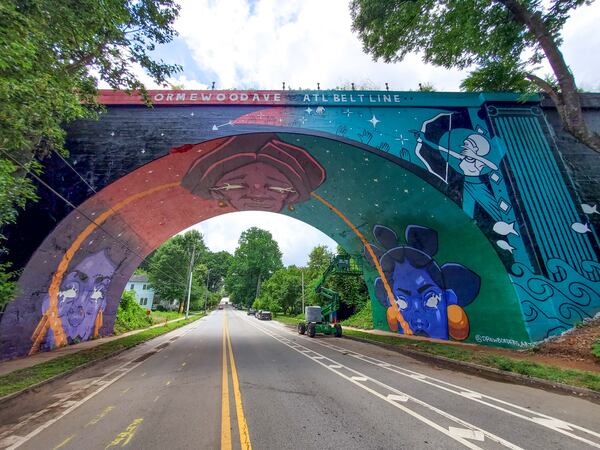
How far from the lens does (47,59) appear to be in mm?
6316

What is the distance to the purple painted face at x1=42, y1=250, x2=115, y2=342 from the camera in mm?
14609

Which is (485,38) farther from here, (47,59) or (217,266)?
(217,266)

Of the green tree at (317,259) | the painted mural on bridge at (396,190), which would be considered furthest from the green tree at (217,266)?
the painted mural on bridge at (396,190)

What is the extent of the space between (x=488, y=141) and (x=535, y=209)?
3.80m

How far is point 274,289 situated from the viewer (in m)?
54.8

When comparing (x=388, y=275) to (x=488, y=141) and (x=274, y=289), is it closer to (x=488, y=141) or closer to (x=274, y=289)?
(x=488, y=141)

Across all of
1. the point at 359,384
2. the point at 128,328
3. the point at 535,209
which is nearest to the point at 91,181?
the point at 359,384

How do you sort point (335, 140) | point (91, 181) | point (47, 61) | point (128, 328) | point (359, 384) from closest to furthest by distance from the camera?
point (47, 61)
point (359, 384)
point (91, 181)
point (335, 140)
point (128, 328)

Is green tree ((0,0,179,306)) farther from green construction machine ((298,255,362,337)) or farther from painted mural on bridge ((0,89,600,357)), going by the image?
green construction machine ((298,255,362,337))

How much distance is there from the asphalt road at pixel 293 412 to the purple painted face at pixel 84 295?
768cm

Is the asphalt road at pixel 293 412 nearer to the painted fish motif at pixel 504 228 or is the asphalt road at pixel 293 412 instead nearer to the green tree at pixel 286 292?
the painted fish motif at pixel 504 228

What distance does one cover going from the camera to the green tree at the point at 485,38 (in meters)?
10.0

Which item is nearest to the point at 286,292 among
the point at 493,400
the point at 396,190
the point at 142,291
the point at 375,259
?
the point at 375,259

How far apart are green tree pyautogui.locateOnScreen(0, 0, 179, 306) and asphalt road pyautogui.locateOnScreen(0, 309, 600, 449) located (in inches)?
161
